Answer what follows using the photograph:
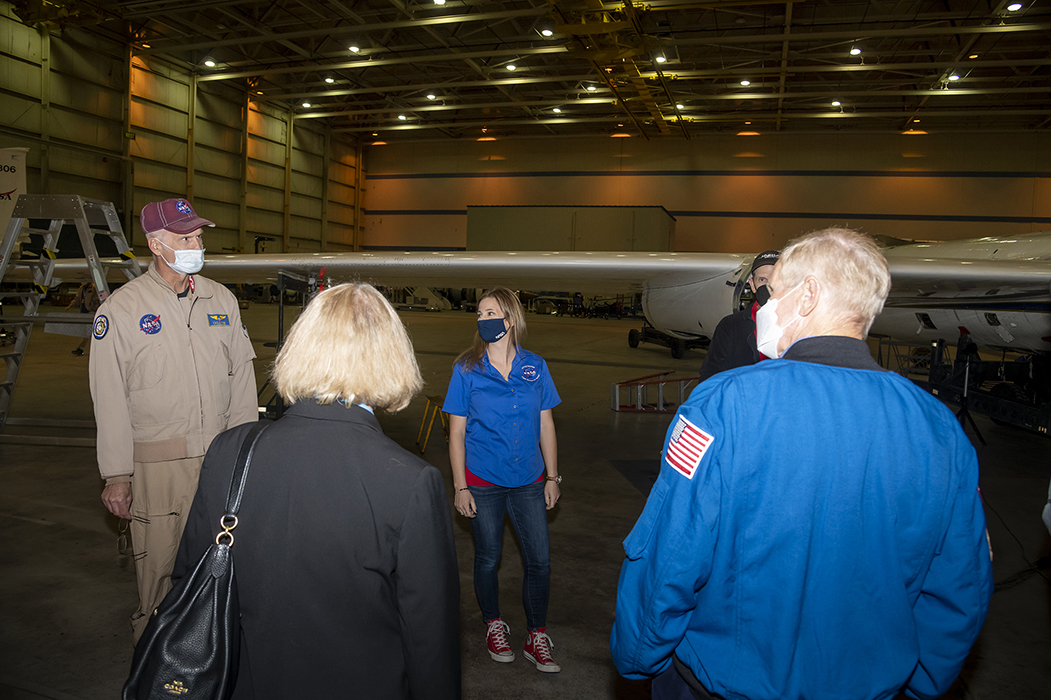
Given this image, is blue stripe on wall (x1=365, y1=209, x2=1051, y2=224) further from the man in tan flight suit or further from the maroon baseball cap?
the man in tan flight suit

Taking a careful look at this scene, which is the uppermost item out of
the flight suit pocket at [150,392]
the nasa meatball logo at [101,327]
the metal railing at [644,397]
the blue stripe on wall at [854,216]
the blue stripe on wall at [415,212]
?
the blue stripe on wall at [415,212]

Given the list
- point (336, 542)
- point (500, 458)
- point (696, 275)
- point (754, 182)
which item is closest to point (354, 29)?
point (696, 275)

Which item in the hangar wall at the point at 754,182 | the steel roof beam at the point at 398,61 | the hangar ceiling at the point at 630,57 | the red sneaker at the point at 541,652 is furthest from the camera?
the hangar wall at the point at 754,182

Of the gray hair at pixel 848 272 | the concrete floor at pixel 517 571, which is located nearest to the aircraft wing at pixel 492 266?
the concrete floor at pixel 517 571

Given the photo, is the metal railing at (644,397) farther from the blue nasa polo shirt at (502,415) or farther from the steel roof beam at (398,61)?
the steel roof beam at (398,61)

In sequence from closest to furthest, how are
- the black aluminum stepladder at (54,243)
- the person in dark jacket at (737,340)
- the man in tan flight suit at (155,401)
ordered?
the man in tan flight suit at (155,401), the person in dark jacket at (737,340), the black aluminum stepladder at (54,243)

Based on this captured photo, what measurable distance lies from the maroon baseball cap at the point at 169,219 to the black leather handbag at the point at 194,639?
7.25 ft

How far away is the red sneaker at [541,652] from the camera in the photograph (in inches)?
125

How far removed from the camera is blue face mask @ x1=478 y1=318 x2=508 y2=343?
10.4 feet

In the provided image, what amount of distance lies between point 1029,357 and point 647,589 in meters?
9.84

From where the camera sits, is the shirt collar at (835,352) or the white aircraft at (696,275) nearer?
the shirt collar at (835,352)

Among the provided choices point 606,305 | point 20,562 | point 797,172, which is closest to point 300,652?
point 20,562

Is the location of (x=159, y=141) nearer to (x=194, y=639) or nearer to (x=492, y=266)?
(x=492, y=266)

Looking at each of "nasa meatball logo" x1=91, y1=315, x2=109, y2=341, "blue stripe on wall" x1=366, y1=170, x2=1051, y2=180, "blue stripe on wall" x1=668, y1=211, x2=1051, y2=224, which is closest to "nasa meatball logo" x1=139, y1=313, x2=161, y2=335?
"nasa meatball logo" x1=91, y1=315, x2=109, y2=341
